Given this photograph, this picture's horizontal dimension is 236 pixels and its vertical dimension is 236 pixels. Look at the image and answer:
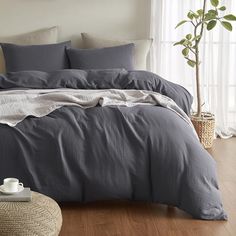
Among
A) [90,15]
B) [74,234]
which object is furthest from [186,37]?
[74,234]

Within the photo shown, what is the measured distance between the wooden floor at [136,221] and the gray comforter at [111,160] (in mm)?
86

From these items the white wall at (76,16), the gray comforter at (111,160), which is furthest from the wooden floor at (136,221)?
the white wall at (76,16)

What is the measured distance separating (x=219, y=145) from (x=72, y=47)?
1.84 meters

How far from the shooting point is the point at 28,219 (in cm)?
219

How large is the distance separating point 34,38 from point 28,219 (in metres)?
2.96

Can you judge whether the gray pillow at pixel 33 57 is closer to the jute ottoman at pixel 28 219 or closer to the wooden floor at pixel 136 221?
the wooden floor at pixel 136 221

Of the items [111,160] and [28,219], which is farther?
[111,160]

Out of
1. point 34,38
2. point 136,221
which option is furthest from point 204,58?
point 136,221

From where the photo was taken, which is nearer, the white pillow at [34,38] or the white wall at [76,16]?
the white pillow at [34,38]

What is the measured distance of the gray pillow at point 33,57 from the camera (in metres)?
4.54

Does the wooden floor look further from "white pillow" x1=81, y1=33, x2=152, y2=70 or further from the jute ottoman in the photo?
"white pillow" x1=81, y1=33, x2=152, y2=70

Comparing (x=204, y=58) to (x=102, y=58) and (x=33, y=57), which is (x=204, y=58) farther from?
(x=33, y=57)

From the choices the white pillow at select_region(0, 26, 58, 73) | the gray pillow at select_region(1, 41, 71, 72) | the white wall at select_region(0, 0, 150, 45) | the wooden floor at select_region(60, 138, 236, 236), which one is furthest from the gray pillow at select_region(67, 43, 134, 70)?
the wooden floor at select_region(60, 138, 236, 236)

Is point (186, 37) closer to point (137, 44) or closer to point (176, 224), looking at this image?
point (137, 44)
